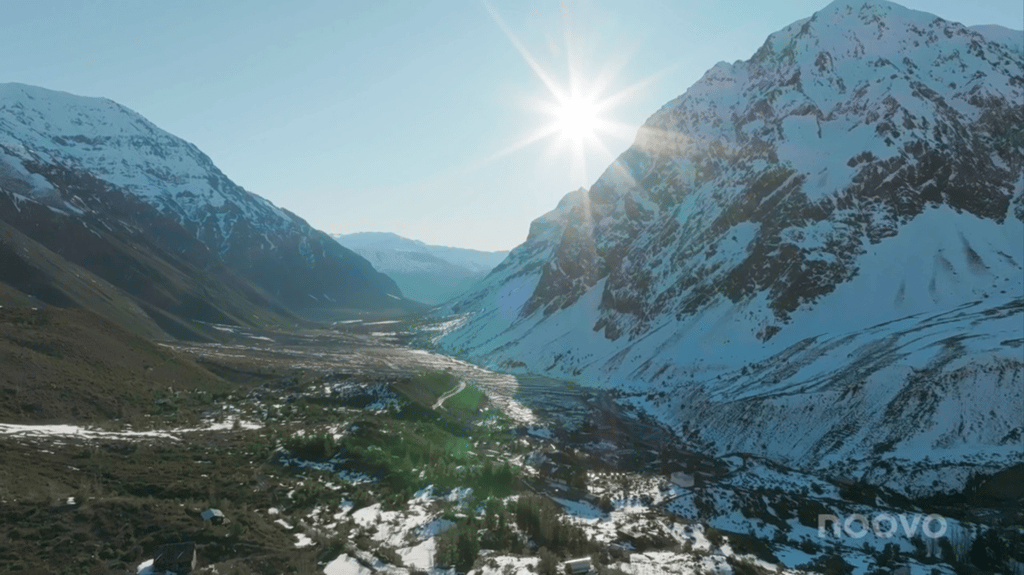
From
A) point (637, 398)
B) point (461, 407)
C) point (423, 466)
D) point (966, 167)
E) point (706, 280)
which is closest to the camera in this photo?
point (423, 466)

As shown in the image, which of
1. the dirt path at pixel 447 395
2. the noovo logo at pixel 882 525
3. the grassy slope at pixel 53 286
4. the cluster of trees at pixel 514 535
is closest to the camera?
the cluster of trees at pixel 514 535

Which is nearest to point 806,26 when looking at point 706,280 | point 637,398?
point 706,280

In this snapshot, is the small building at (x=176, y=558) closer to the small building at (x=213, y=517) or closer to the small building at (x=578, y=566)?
the small building at (x=213, y=517)

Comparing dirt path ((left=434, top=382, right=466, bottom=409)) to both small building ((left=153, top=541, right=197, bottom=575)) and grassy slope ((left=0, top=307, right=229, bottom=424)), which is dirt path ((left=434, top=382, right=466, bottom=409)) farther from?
small building ((left=153, top=541, right=197, bottom=575))

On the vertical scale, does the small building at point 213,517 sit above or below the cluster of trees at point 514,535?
below

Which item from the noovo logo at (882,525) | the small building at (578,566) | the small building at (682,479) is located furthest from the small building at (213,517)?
the noovo logo at (882,525)

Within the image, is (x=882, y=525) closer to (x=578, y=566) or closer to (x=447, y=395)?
(x=578, y=566)

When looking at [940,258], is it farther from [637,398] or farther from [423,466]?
[423,466]
